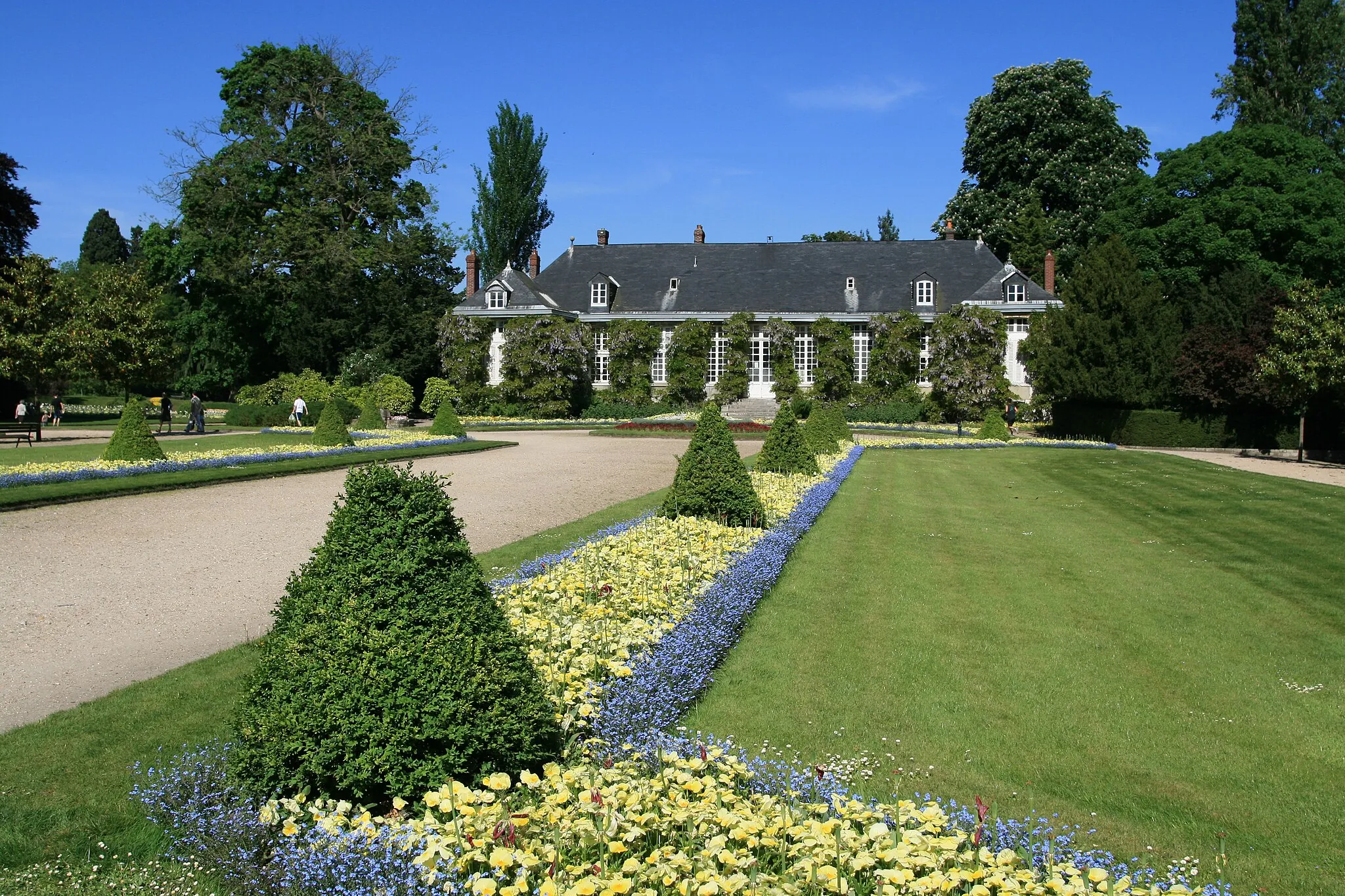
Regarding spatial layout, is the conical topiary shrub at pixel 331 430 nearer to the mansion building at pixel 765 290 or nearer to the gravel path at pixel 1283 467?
the mansion building at pixel 765 290

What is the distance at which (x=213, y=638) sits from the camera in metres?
6.55

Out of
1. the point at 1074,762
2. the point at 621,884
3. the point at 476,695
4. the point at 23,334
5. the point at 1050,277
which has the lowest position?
the point at 1074,762

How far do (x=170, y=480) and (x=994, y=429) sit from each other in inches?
861

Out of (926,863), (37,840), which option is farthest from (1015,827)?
(37,840)

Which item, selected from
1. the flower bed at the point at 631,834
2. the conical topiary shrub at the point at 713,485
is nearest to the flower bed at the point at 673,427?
the conical topiary shrub at the point at 713,485

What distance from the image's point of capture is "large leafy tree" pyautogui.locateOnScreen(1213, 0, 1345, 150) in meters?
35.0

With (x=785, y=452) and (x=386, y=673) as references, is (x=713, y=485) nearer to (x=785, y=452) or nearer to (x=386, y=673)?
(x=785, y=452)

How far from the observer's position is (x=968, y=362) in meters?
37.0

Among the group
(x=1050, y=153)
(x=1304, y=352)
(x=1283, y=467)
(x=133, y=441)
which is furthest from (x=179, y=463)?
(x=1050, y=153)

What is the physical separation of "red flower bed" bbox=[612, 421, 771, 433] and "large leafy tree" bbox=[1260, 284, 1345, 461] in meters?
13.7

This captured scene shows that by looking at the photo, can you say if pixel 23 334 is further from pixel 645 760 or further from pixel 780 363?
pixel 645 760

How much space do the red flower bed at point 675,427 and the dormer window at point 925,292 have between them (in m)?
11.1

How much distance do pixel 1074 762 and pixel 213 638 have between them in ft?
17.6

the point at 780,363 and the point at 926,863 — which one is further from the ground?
the point at 780,363
